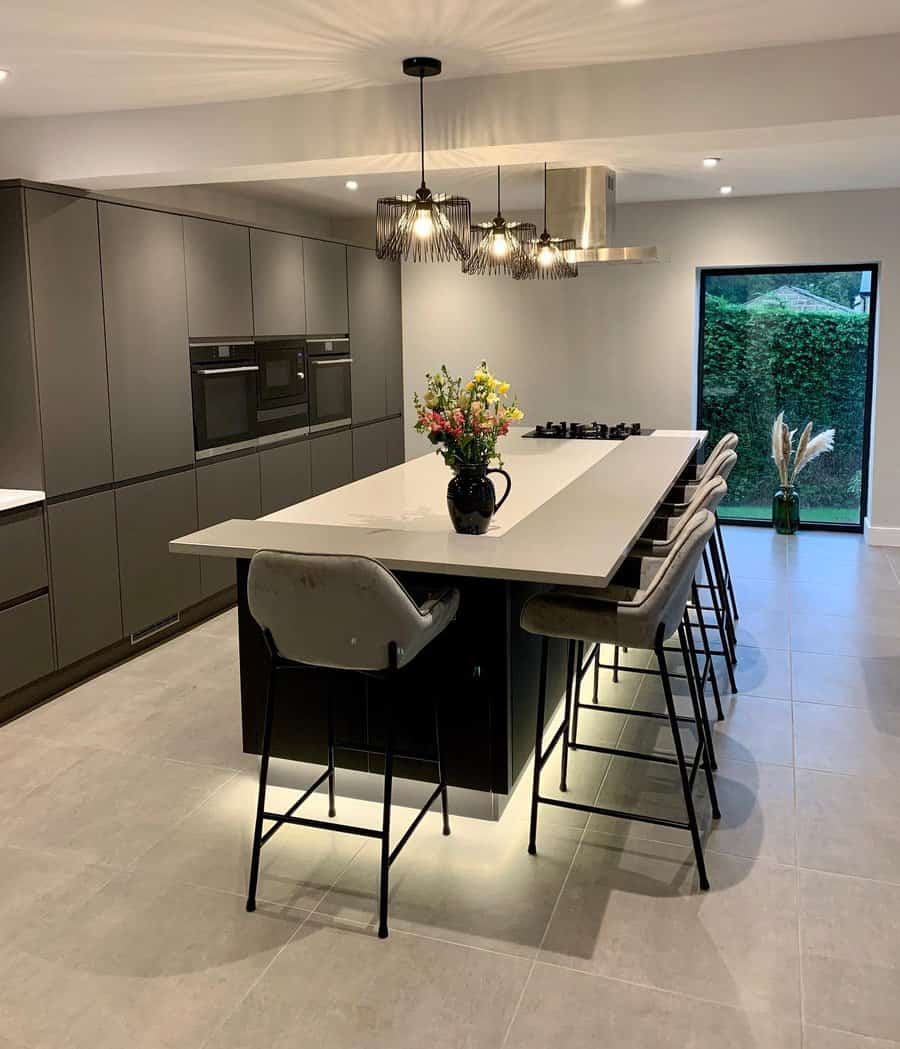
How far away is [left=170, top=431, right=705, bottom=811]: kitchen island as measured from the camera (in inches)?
110

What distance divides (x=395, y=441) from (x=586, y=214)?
9.19ft

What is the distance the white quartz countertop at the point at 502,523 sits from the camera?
2.73m

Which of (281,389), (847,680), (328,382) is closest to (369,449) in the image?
(328,382)

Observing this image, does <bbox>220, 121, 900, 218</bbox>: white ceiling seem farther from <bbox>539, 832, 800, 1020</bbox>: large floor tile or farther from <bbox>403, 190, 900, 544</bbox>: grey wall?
<bbox>539, 832, 800, 1020</bbox>: large floor tile

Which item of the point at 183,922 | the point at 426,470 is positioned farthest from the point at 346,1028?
the point at 426,470

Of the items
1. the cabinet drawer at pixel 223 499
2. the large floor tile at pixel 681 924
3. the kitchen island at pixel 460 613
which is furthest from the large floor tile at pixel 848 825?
the cabinet drawer at pixel 223 499

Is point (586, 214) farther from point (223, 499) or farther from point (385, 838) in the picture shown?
point (385, 838)

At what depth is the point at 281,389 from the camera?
5.96m

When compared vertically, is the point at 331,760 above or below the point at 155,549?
below

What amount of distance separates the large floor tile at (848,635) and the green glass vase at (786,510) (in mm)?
2095

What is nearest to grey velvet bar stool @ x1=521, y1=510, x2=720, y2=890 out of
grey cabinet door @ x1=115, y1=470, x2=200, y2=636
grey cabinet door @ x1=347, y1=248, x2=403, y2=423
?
grey cabinet door @ x1=115, y1=470, x2=200, y2=636

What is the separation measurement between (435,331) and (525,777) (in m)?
5.03

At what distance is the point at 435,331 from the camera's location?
25.6 ft

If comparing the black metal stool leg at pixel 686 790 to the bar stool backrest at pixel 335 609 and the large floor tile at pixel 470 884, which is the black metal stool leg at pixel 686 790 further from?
the bar stool backrest at pixel 335 609
